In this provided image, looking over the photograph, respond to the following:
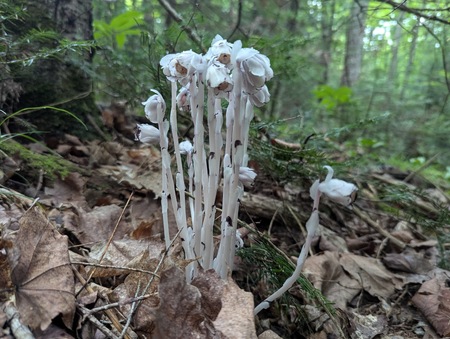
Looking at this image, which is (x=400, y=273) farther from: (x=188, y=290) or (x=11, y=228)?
(x=11, y=228)

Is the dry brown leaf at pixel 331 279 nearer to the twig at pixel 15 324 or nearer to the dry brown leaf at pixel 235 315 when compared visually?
the dry brown leaf at pixel 235 315

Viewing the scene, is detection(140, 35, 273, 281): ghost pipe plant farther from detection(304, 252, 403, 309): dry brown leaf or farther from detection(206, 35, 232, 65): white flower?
detection(304, 252, 403, 309): dry brown leaf

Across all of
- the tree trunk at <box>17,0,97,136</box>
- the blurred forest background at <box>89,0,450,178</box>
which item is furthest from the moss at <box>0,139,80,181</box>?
the blurred forest background at <box>89,0,450,178</box>

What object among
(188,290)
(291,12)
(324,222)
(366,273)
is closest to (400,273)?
(366,273)

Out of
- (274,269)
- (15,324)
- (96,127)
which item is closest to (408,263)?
(274,269)

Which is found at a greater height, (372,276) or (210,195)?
(210,195)

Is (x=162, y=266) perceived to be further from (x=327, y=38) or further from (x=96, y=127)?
(x=327, y=38)

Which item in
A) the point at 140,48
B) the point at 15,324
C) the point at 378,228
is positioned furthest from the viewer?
the point at 140,48
